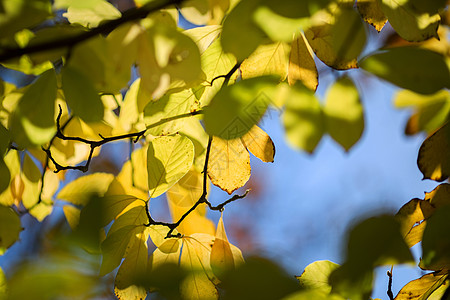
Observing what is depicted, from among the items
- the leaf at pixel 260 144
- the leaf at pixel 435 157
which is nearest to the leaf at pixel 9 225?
the leaf at pixel 260 144

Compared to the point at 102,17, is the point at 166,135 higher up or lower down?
lower down

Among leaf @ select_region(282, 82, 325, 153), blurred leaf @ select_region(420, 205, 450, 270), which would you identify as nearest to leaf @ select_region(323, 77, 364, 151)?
leaf @ select_region(282, 82, 325, 153)

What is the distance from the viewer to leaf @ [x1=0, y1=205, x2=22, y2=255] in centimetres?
48

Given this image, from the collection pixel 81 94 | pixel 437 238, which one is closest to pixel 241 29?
pixel 81 94

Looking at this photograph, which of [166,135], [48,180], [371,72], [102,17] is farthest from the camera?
[48,180]

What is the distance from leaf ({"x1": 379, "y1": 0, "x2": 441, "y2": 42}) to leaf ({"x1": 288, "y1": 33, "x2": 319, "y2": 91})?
0.38 feet

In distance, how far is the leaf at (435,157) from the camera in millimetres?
501

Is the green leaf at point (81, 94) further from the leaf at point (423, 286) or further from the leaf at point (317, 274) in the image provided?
the leaf at point (423, 286)

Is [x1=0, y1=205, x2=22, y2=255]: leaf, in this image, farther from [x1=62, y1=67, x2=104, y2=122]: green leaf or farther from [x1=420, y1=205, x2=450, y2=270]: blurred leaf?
[x1=420, y1=205, x2=450, y2=270]: blurred leaf

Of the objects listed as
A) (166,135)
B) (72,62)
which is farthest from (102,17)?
(166,135)

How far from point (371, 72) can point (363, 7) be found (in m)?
0.24

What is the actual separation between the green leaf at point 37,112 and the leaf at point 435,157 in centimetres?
49

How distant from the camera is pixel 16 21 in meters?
0.36

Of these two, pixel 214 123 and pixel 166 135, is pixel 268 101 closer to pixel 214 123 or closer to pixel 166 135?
pixel 214 123
